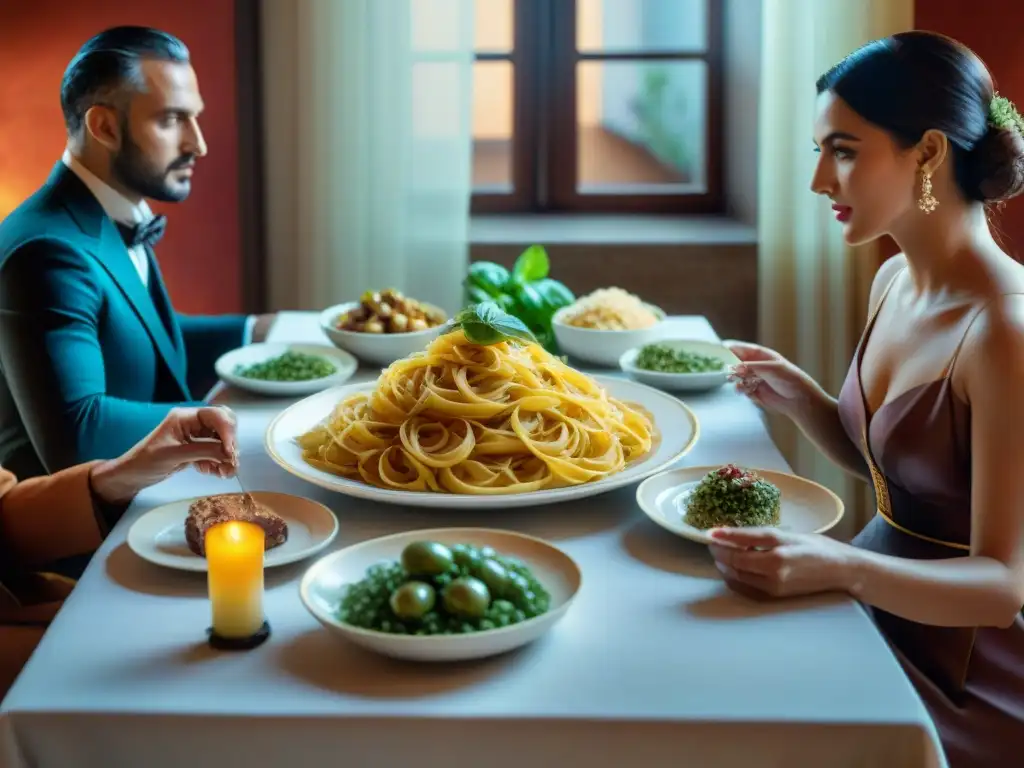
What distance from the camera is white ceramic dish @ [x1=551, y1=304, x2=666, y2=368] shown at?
2441mm

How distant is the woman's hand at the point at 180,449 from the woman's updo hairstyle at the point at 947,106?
955mm

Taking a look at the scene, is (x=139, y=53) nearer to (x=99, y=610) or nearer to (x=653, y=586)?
(x=99, y=610)

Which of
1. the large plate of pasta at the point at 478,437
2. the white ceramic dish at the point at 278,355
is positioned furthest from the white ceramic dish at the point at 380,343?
the large plate of pasta at the point at 478,437

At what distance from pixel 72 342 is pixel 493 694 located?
1.30m

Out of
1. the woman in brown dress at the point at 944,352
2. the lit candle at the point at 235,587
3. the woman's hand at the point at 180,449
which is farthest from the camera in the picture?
the woman's hand at the point at 180,449

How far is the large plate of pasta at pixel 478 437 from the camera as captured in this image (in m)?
1.58

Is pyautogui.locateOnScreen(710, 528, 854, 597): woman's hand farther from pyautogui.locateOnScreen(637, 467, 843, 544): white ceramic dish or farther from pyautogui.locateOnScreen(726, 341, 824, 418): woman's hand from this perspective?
pyautogui.locateOnScreen(726, 341, 824, 418): woman's hand

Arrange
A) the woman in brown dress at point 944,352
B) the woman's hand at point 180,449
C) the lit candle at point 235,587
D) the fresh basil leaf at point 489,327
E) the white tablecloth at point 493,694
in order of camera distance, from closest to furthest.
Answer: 1. the white tablecloth at point 493,694
2. the lit candle at point 235,587
3. the woman in brown dress at point 944,352
4. the woman's hand at point 180,449
5. the fresh basil leaf at point 489,327

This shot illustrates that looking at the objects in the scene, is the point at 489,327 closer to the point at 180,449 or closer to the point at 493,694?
the point at 180,449

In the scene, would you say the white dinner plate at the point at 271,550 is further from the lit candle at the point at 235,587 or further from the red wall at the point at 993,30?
the red wall at the point at 993,30

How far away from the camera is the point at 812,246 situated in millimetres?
3605

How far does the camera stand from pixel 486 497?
153 centimetres

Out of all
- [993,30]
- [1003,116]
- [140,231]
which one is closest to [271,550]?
[1003,116]

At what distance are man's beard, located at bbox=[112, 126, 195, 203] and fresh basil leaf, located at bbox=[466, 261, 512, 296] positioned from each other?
0.64 m
